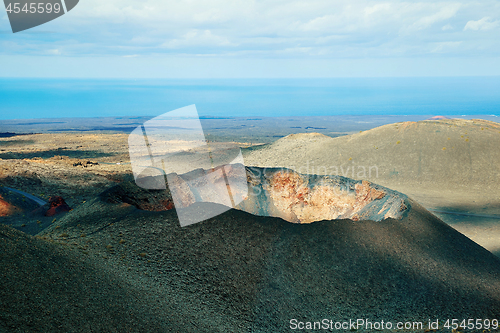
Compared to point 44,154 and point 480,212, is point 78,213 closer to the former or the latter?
point 480,212

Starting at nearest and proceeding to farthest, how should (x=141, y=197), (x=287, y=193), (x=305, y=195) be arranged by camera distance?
(x=141, y=197) → (x=305, y=195) → (x=287, y=193)

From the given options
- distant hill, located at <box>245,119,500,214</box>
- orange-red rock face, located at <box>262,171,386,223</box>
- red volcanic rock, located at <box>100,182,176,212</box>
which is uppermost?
red volcanic rock, located at <box>100,182,176,212</box>

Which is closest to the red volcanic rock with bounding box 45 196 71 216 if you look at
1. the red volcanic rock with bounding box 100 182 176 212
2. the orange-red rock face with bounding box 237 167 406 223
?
the red volcanic rock with bounding box 100 182 176 212

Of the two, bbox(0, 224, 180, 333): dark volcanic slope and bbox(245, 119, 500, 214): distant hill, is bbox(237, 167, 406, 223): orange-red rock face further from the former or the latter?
bbox(245, 119, 500, 214): distant hill

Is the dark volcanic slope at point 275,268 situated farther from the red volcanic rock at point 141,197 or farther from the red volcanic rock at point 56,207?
the red volcanic rock at point 56,207

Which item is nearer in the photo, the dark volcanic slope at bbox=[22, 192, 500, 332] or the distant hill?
the dark volcanic slope at bbox=[22, 192, 500, 332]

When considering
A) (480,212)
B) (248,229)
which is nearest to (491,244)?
(480,212)

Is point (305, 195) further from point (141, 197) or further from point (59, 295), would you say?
point (59, 295)

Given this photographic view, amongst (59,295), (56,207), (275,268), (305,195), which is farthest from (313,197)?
(56,207)

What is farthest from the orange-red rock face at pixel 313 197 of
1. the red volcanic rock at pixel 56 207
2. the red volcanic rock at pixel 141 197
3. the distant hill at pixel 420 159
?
the distant hill at pixel 420 159

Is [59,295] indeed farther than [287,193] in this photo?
No
